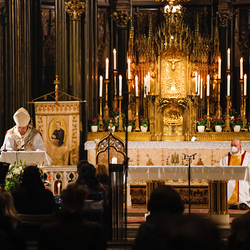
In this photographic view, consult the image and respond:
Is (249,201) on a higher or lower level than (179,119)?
lower

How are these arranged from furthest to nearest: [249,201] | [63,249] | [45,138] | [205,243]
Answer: [45,138] < [249,201] < [63,249] < [205,243]

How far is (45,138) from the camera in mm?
12586

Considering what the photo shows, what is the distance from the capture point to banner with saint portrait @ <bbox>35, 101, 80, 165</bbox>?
40.9 feet

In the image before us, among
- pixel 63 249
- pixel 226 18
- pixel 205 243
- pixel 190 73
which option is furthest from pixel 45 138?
pixel 205 243

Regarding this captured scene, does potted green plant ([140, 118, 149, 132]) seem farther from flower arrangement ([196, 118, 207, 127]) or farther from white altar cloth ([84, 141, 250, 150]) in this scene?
flower arrangement ([196, 118, 207, 127])

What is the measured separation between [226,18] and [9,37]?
6141mm

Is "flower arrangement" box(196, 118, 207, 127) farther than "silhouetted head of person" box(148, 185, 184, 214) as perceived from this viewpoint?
Yes

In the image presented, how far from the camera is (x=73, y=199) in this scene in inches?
144

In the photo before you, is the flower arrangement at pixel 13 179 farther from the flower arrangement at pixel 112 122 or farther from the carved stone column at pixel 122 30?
the carved stone column at pixel 122 30

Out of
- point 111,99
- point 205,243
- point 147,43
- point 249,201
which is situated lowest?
point 249,201

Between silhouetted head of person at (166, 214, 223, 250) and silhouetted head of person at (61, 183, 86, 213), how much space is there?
1494 mm

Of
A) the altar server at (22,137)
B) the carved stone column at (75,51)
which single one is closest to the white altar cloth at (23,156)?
the altar server at (22,137)

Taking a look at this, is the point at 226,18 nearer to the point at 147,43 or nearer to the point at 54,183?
the point at 147,43

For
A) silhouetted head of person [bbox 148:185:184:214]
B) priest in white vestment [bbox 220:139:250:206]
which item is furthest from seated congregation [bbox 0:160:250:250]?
priest in white vestment [bbox 220:139:250:206]
